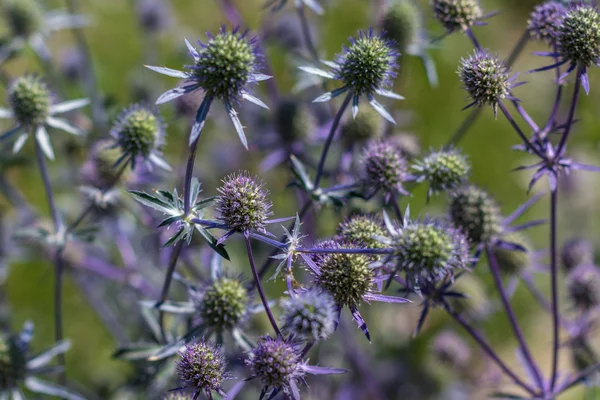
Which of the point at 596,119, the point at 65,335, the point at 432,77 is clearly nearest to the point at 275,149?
the point at 432,77

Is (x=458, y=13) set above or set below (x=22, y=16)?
below

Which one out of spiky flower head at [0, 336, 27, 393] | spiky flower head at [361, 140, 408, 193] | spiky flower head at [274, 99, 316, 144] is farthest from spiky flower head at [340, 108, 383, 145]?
spiky flower head at [0, 336, 27, 393]

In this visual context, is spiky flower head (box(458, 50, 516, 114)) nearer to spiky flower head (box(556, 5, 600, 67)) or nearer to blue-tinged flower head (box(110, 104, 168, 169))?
spiky flower head (box(556, 5, 600, 67))

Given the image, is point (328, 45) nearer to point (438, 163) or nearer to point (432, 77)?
point (432, 77)

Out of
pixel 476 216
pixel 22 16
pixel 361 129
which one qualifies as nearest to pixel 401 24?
pixel 361 129

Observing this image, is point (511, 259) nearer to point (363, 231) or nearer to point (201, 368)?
point (363, 231)

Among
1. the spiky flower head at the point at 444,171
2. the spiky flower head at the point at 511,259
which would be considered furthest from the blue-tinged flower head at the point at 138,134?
the spiky flower head at the point at 511,259
